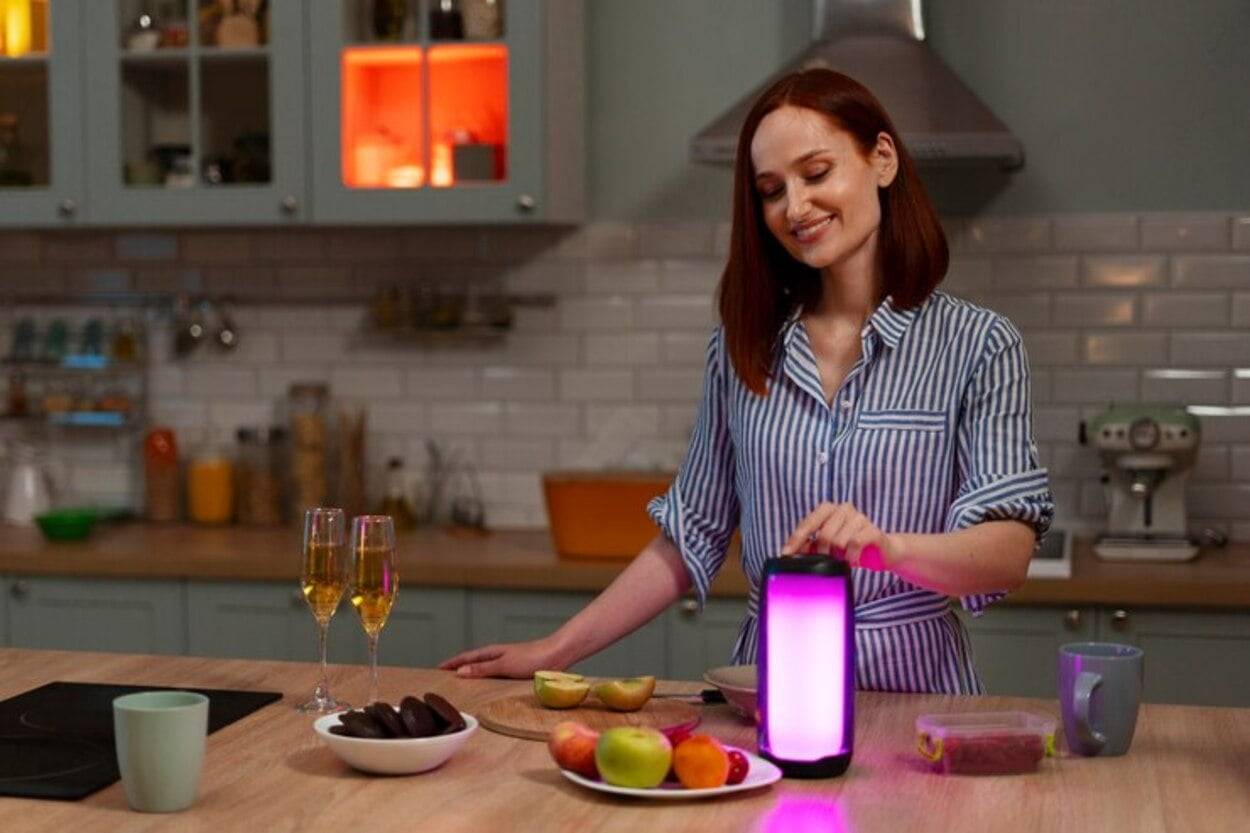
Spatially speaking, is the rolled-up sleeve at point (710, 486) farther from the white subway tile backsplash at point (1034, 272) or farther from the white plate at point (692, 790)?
the white subway tile backsplash at point (1034, 272)

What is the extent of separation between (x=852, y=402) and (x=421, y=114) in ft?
6.65

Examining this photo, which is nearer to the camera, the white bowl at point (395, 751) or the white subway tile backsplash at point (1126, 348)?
the white bowl at point (395, 751)

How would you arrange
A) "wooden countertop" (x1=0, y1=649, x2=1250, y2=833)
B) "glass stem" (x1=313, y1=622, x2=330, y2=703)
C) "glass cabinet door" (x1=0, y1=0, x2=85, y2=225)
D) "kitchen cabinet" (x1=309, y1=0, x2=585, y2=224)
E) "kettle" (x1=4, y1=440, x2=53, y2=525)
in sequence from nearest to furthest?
"wooden countertop" (x1=0, y1=649, x2=1250, y2=833), "glass stem" (x1=313, y1=622, x2=330, y2=703), "kitchen cabinet" (x1=309, y1=0, x2=585, y2=224), "glass cabinet door" (x1=0, y1=0, x2=85, y2=225), "kettle" (x1=4, y1=440, x2=53, y2=525)

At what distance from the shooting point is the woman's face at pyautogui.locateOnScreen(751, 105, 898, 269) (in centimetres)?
241

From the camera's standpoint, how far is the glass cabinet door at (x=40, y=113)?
174 inches

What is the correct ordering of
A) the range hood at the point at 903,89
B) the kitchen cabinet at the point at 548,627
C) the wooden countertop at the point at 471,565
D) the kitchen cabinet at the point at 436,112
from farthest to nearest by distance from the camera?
1. the kitchen cabinet at the point at 436,112
2. the kitchen cabinet at the point at 548,627
3. the range hood at the point at 903,89
4. the wooden countertop at the point at 471,565

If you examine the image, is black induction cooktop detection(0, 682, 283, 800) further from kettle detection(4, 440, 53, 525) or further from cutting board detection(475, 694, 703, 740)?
kettle detection(4, 440, 53, 525)

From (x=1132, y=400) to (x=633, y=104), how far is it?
4.60 ft

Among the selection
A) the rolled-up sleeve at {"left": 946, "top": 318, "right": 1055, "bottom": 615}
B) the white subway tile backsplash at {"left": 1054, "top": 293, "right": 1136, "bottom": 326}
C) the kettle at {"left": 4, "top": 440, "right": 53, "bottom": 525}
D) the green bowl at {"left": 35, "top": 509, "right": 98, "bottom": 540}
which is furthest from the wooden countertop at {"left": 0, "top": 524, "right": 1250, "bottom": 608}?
the rolled-up sleeve at {"left": 946, "top": 318, "right": 1055, "bottom": 615}

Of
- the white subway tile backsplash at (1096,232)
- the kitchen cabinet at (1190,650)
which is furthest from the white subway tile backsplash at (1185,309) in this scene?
the kitchen cabinet at (1190,650)

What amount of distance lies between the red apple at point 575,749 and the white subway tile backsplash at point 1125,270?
106 inches

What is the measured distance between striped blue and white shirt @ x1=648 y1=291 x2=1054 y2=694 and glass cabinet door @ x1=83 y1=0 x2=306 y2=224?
2053 mm

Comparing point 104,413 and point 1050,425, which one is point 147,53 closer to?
point 104,413

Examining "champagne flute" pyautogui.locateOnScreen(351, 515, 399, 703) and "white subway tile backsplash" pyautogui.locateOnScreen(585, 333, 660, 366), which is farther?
"white subway tile backsplash" pyautogui.locateOnScreen(585, 333, 660, 366)
